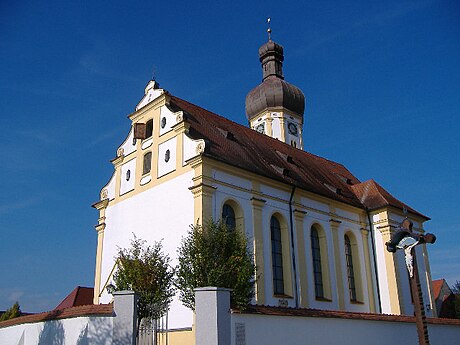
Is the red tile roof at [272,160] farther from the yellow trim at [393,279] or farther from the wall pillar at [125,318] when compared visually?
the wall pillar at [125,318]

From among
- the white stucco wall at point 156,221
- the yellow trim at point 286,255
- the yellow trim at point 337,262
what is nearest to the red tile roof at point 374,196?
the yellow trim at point 337,262

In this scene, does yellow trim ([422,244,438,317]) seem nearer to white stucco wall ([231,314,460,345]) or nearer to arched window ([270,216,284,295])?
white stucco wall ([231,314,460,345])

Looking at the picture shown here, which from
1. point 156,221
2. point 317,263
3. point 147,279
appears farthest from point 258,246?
point 147,279

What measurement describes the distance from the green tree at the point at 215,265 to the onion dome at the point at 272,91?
2554cm

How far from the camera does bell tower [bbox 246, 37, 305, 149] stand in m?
38.7

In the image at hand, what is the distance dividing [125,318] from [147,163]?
461 inches

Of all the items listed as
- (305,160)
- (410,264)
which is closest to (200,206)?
(410,264)

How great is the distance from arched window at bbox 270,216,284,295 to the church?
0.14ft

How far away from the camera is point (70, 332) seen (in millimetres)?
12453

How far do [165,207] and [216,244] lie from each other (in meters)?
6.36

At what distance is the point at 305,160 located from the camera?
2978 centimetres

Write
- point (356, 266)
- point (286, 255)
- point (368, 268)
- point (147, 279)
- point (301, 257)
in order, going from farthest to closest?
1. point (368, 268)
2. point (356, 266)
3. point (301, 257)
4. point (286, 255)
5. point (147, 279)

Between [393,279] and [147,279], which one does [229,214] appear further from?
[393,279]

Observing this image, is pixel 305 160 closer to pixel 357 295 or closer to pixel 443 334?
pixel 357 295
